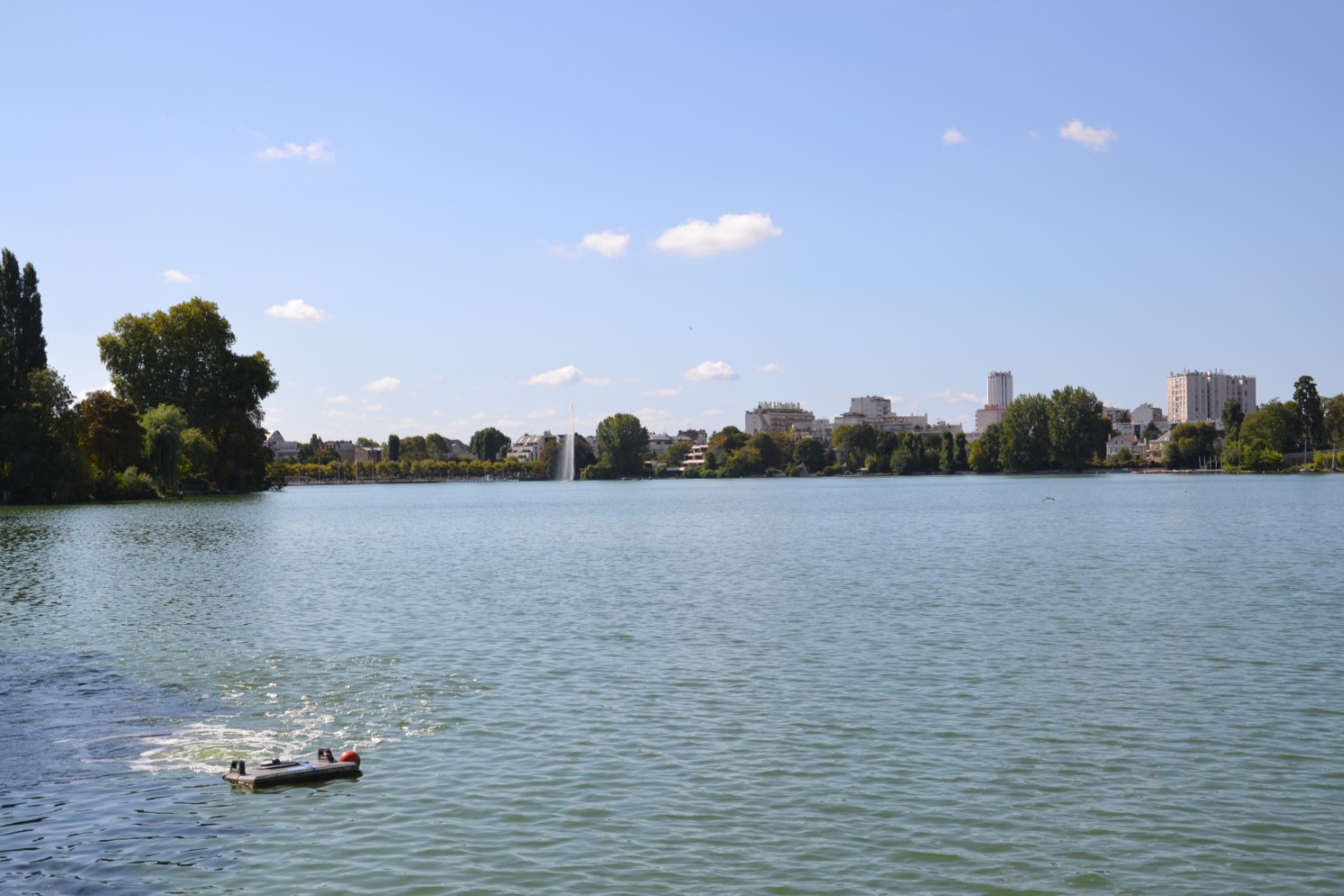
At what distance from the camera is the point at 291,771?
13922 mm

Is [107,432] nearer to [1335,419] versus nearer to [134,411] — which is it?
[134,411]

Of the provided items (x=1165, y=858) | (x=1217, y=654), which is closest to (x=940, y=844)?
(x=1165, y=858)

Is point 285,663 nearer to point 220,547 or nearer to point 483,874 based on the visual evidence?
point 483,874

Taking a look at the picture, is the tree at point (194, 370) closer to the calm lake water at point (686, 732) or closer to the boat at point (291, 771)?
the calm lake water at point (686, 732)

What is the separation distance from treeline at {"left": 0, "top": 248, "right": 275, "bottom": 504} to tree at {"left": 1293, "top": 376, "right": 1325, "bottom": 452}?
163 meters

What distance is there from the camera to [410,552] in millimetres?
53125

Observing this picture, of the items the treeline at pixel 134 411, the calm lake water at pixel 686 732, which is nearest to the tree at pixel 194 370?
the treeline at pixel 134 411

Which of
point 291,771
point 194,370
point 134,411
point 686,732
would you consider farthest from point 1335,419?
point 291,771

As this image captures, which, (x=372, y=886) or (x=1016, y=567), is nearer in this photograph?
(x=372, y=886)

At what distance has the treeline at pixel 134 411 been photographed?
80.5 metres

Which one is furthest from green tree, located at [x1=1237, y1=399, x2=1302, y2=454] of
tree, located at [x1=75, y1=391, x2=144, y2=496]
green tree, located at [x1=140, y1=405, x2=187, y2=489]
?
tree, located at [x1=75, y1=391, x2=144, y2=496]

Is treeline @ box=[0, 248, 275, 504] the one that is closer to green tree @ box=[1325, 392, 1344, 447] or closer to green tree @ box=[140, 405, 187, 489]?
green tree @ box=[140, 405, 187, 489]

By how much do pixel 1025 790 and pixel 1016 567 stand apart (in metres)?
28.5

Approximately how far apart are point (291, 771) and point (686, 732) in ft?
17.9
